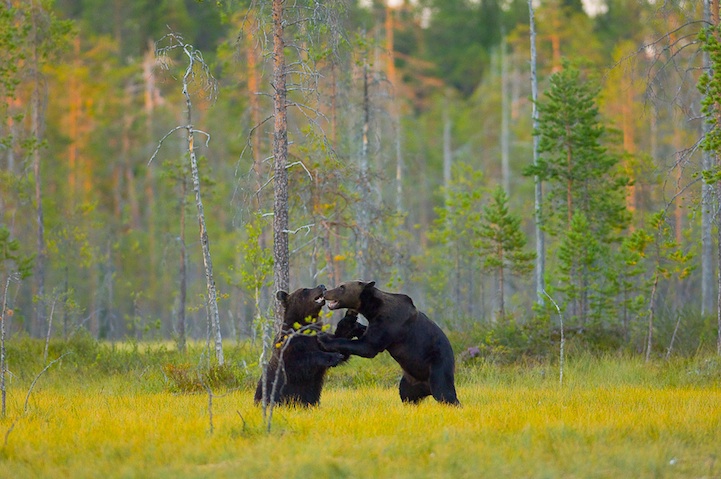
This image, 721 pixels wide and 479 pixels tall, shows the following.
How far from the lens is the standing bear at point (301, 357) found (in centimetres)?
1060

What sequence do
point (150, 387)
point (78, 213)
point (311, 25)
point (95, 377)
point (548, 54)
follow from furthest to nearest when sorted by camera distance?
point (548, 54), point (78, 213), point (95, 377), point (150, 387), point (311, 25)

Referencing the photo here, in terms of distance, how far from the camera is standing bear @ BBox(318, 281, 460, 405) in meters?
10.5

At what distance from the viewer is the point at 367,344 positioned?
34.1 ft

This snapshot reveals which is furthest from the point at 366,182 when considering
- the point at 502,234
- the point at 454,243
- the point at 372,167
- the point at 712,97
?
the point at 454,243

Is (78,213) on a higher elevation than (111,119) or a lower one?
lower

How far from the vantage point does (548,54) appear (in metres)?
44.2

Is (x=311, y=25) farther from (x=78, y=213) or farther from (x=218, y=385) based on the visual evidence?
(x=78, y=213)

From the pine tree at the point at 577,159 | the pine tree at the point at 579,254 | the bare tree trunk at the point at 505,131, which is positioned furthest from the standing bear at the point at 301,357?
the bare tree trunk at the point at 505,131

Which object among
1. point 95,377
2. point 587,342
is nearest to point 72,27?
point 95,377

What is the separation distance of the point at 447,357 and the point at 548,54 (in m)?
36.2

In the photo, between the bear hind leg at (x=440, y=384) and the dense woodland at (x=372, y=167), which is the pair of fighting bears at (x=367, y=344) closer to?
the bear hind leg at (x=440, y=384)

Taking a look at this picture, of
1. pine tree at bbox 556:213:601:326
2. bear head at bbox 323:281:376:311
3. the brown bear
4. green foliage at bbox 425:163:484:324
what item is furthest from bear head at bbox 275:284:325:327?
green foliage at bbox 425:163:484:324

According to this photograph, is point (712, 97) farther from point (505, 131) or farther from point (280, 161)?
point (505, 131)

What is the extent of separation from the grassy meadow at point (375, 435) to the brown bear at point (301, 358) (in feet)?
0.81
